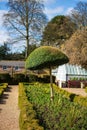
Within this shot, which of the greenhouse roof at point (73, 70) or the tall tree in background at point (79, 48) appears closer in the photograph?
the tall tree in background at point (79, 48)

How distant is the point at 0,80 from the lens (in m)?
45.6

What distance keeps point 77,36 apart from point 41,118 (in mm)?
28742

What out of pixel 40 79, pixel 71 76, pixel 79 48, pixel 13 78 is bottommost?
pixel 40 79

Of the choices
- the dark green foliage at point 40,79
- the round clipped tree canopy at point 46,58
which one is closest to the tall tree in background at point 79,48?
the dark green foliage at point 40,79

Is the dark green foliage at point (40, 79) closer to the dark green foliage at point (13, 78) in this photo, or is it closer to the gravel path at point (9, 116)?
the dark green foliage at point (13, 78)

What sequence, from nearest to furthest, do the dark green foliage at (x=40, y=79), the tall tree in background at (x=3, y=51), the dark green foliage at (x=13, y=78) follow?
the dark green foliage at (x=13, y=78) → the dark green foliage at (x=40, y=79) → the tall tree in background at (x=3, y=51)

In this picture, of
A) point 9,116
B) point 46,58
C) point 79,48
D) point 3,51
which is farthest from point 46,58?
point 3,51

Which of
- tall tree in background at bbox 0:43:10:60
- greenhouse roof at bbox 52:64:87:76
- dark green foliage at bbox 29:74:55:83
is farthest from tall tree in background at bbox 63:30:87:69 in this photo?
tall tree in background at bbox 0:43:10:60

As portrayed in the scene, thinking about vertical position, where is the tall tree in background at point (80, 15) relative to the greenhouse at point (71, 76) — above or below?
above

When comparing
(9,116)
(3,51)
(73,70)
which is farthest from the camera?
(3,51)

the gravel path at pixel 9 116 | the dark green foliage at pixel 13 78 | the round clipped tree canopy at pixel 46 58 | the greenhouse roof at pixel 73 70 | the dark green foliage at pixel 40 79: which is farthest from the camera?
the dark green foliage at pixel 40 79

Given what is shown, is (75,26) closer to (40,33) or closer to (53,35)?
Answer: (53,35)

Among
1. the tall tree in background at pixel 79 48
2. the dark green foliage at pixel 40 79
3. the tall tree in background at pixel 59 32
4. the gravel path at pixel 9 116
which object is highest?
the tall tree in background at pixel 59 32

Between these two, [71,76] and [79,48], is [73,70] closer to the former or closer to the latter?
[71,76]
